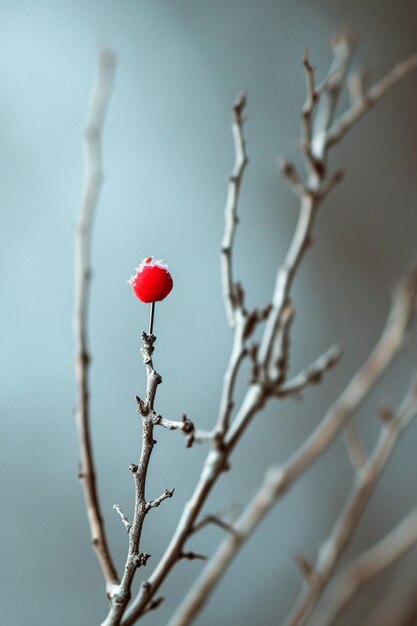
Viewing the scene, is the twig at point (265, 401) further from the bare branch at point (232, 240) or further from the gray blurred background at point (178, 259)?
the gray blurred background at point (178, 259)

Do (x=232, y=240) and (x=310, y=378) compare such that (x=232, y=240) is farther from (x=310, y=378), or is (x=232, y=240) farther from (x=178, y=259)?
(x=178, y=259)

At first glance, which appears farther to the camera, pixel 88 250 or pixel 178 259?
pixel 178 259

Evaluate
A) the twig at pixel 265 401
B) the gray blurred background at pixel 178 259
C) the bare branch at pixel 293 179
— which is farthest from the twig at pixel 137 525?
the gray blurred background at pixel 178 259

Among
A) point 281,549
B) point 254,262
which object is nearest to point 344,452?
point 281,549

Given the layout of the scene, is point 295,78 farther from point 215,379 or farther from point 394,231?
point 215,379

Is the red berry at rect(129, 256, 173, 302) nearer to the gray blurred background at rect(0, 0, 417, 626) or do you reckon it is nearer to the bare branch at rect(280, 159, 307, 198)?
the bare branch at rect(280, 159, 307, 198)

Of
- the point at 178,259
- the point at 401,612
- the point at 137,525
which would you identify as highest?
the point at 178,259

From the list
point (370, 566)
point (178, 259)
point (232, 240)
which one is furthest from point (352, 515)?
point (178, 259)
